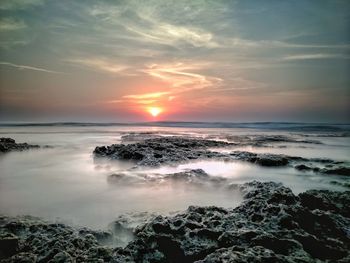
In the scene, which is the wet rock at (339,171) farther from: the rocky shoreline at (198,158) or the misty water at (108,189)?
the misty water at (108,189)

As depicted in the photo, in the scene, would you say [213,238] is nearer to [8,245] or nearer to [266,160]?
[8,245]

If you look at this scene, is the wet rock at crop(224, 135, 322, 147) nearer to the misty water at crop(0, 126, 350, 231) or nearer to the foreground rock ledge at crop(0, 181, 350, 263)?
the misty water at crop(0, 126, 350, 231)

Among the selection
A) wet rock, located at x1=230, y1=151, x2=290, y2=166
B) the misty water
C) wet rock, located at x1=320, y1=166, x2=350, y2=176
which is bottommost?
the misty water

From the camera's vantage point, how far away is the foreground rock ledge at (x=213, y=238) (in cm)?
299

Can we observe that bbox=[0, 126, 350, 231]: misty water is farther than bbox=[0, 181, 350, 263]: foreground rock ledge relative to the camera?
Yes

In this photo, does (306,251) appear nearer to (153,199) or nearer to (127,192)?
(153,199)

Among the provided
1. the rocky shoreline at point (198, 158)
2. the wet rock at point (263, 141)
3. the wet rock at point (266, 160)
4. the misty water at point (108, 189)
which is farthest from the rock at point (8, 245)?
the wet rock at point (263, 141)

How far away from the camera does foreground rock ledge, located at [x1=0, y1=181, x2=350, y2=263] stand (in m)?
2.99

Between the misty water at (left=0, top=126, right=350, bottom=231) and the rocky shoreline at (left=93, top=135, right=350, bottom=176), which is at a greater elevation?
the rocky shoreline at (left=93, top=135, right=350, bottom=176)

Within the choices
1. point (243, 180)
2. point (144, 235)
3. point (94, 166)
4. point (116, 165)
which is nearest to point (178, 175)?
point (243, 180)

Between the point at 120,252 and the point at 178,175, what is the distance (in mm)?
4198

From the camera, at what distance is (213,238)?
3.35 metres

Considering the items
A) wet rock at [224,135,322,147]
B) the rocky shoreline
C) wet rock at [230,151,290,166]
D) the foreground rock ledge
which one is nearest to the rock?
the foreground rock ledge

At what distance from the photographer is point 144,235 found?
3.32 metres
